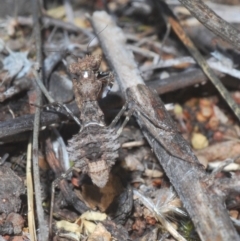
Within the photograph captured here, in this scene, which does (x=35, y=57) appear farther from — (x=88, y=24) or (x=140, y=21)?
(x=140, y=21)

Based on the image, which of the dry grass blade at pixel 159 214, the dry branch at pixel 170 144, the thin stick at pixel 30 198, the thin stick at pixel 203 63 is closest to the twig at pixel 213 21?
the thin stick at pixel 203 63

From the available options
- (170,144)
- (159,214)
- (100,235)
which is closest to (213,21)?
(170,144)

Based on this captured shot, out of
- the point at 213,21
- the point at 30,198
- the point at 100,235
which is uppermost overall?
the point at 213,21

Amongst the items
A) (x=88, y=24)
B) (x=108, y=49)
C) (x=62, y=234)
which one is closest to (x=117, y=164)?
(x=62, y=234)

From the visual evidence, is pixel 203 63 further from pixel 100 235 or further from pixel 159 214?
pixel 100 235

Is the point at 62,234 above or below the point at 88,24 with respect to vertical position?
below

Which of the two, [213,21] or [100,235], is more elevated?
[213,21]

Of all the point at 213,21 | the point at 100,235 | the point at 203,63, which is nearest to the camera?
the point at 100,235

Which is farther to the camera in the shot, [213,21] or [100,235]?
[213,21]
